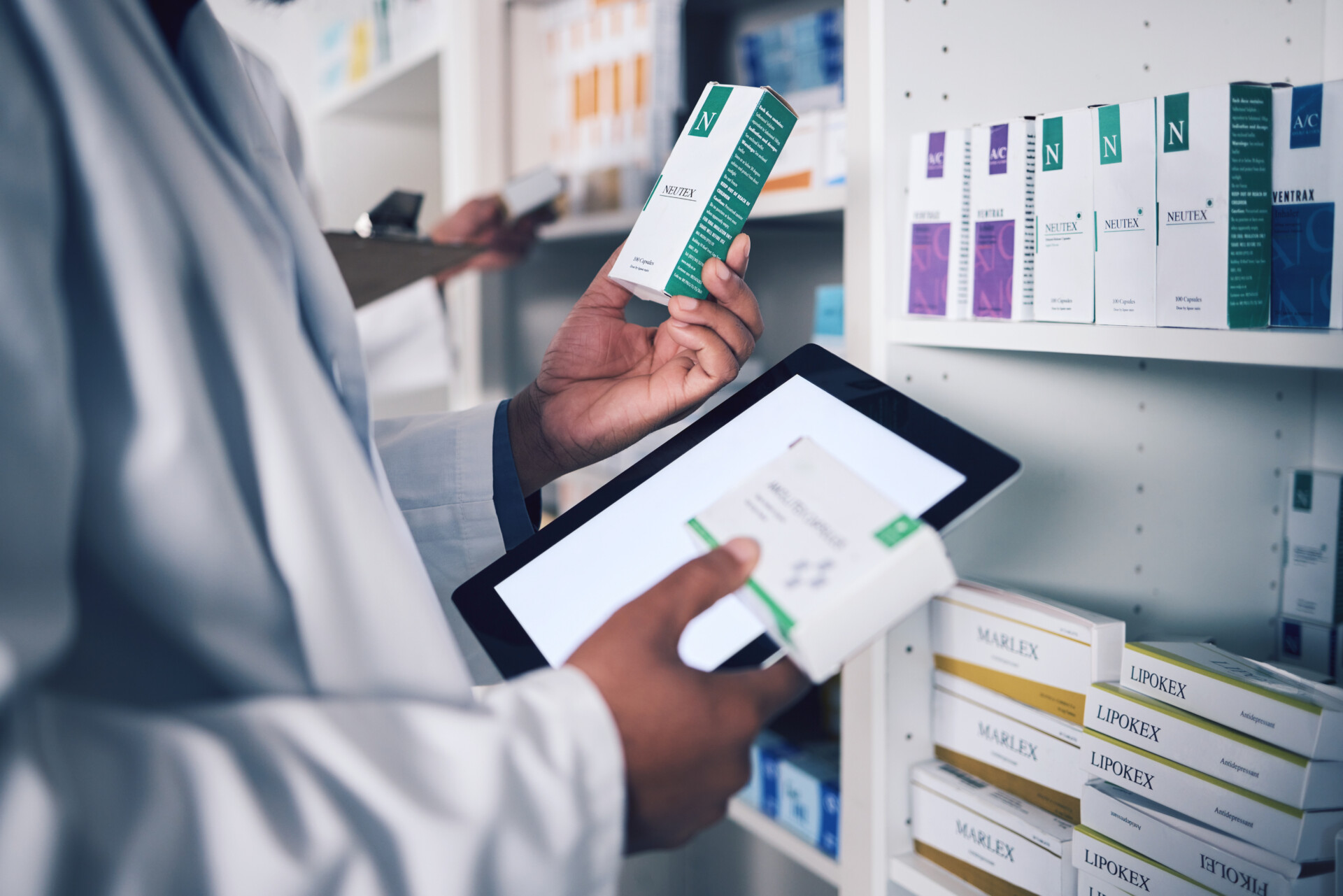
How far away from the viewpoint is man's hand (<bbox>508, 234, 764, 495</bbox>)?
0.75 meters

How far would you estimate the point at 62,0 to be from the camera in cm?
34

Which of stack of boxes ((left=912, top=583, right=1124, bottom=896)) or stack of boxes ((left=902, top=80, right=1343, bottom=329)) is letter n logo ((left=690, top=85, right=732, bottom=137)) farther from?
stack of boxes ((left=912, top=583, right=1124, bottom=896))

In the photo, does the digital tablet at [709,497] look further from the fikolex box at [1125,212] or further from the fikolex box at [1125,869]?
the fikolex box at [1125,869]

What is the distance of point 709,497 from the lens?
0.65 metres

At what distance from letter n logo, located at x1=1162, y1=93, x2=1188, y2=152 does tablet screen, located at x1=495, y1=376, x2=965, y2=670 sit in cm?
31

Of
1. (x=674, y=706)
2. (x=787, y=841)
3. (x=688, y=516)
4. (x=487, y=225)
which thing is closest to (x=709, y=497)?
(x=688, y=516)

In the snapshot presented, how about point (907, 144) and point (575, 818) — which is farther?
point (907, 144)

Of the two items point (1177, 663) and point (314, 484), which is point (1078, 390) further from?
point (314, 484)

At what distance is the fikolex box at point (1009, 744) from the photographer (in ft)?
2.38

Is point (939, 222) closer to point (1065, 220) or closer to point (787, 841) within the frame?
point (1065, 220)

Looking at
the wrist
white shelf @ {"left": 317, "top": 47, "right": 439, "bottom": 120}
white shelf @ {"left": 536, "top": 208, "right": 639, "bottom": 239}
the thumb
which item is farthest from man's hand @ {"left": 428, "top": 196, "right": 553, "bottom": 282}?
the thumb

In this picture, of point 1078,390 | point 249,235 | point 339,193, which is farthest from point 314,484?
point 339,193

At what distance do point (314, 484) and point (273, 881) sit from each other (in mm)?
161

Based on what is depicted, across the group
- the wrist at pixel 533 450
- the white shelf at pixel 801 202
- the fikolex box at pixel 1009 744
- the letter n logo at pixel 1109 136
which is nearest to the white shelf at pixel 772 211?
the white shelf at pixel 801 202
